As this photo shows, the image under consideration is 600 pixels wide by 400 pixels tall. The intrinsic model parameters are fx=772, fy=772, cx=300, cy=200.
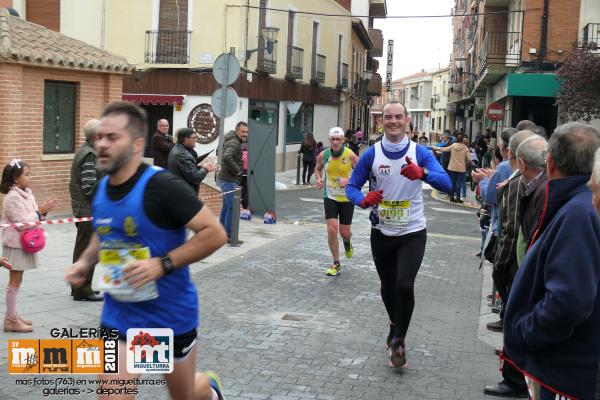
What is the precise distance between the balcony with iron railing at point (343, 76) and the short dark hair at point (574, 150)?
1417 inches

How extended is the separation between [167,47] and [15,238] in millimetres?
19828

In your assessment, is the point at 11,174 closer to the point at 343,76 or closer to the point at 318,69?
the point at 318,69

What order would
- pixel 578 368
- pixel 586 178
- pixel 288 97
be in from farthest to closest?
1. pixel 288 97
2. pixel 586 178
3. pixel 578 368

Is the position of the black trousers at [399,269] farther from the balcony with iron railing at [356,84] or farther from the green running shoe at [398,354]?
the balcony with iron railing at [356,84]

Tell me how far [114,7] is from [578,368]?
24841mm

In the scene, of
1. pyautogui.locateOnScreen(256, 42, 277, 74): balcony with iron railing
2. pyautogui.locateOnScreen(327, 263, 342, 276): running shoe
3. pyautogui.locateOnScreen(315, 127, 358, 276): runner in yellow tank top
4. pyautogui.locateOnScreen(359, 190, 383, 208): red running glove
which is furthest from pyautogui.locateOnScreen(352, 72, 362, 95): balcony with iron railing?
pyautogui.locateOnScreen(359, 190, 383, 208): red running glove

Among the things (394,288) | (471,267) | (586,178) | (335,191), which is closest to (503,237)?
(394,288)

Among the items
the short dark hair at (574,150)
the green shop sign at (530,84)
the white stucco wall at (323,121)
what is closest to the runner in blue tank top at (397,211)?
the short dark hair at (574,150)

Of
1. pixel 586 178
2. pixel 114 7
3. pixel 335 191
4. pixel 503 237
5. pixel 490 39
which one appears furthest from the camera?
pixel 490 39

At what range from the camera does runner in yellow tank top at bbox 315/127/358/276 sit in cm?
970

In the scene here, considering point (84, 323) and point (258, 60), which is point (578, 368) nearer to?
point (84, 323)

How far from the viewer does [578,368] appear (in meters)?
3.09

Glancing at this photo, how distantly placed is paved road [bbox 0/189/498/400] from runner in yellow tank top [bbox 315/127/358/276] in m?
0.46

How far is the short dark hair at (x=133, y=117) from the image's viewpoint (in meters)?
3.69
